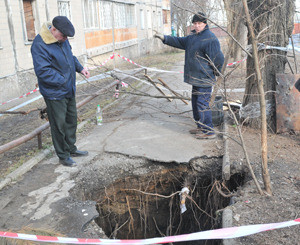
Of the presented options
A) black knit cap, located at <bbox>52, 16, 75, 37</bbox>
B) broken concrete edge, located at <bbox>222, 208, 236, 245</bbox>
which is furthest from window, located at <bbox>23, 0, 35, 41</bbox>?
broken concrete edge, located at <bbox>222, 208, 236, 245</bbox>

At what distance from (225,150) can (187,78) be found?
4.73 ft

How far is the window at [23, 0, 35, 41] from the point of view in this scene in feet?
38.9

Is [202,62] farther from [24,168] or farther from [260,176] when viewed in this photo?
[24,168]

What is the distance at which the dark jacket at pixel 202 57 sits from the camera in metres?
5.30

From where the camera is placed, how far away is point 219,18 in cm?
564

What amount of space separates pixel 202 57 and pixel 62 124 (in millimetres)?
2339

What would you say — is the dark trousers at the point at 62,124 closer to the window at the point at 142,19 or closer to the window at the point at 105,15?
the window at the point at 105,15

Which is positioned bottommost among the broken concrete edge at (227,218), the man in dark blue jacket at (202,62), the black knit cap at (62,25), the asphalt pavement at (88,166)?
the broken concrete edge at (227,218)

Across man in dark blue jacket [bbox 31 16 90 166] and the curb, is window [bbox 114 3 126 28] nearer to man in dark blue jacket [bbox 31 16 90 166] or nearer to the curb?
the curb

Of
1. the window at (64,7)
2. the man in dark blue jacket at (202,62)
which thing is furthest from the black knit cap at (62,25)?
the window at (64,7)

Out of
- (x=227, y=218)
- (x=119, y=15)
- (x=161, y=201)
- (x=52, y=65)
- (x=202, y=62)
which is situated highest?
(x=119, y=15)

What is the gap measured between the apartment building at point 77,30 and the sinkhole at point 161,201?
7.10ft

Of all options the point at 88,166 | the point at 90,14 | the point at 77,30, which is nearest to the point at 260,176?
the point at 88,166

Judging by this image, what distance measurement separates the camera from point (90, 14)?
17125 mm
